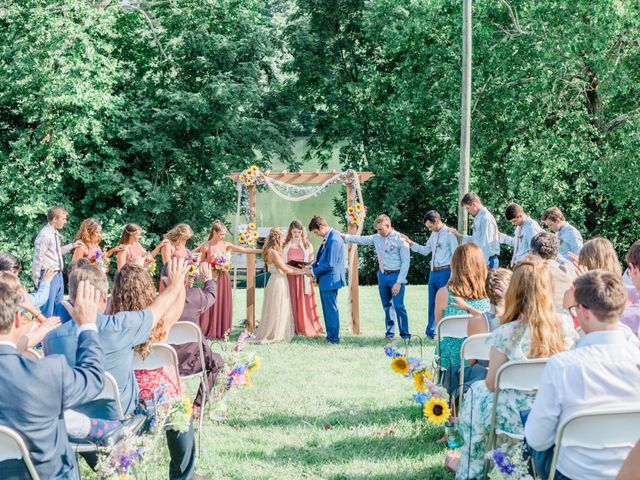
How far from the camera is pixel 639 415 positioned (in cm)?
303

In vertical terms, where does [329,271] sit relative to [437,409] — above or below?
above

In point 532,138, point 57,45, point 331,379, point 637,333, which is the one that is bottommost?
point 331,379

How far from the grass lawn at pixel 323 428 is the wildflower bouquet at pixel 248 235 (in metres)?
2.87

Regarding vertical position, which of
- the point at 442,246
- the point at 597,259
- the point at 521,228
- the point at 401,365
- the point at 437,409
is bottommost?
the point at 437,409

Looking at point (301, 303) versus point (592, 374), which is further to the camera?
point (301, 303)

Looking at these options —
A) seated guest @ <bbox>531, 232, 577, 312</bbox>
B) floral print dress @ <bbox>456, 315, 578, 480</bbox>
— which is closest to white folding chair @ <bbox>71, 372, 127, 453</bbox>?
floral print dress @ <bbox>456, 315, 578, 480</bbox>

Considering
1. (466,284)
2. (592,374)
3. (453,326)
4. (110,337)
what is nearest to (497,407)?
(592,374)

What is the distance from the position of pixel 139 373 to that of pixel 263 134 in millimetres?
20660

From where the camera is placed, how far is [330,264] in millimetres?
10797

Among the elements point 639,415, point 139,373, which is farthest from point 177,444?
point 639,415

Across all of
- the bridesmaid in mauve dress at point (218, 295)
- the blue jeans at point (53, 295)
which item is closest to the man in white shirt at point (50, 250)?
the blue jeans at point (53, 295)

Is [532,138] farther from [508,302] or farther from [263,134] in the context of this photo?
[508,302]

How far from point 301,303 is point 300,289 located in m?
0.23

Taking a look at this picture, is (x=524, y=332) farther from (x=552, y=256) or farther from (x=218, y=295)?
(x=218, y=295)
